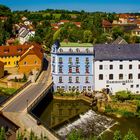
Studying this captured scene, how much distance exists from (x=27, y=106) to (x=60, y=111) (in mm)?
6812

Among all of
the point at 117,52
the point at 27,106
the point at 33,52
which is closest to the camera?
the point at 27,106

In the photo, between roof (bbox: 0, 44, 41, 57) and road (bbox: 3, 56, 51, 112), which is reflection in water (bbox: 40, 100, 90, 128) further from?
roof (bbox: 0, 44, 41, 57)

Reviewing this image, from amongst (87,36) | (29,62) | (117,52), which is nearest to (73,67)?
(117,52)

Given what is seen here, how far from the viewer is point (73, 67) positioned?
61.9 m

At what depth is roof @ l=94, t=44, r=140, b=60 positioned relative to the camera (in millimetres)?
61312

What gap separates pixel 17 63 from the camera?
79938mm

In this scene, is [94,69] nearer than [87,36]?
Yes

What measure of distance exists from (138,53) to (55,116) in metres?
16.6

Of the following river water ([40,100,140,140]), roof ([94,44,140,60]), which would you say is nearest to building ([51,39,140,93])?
roof ([94,44,140,60])

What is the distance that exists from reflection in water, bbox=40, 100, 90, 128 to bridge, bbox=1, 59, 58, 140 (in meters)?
2.08

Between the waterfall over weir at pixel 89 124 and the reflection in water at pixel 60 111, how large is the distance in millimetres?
1862

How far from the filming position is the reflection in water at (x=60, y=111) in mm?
52094

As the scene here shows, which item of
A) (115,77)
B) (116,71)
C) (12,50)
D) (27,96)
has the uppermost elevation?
(12,50)

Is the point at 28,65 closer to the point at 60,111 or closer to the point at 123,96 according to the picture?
the point at 60,111
